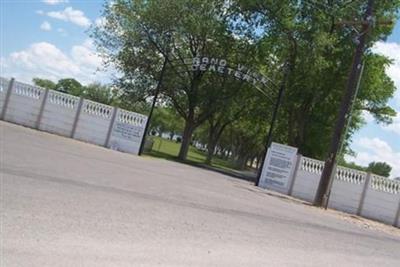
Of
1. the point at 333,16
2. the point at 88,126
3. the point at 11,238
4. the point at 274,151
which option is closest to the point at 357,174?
the point at 274,151

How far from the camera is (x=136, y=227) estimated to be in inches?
336

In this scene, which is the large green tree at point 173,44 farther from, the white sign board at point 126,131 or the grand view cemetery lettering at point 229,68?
the white sign board at point 126,131

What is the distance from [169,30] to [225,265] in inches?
1376

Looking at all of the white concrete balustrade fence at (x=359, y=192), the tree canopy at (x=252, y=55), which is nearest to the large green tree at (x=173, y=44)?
the tree canopy at (x=252, y=55)

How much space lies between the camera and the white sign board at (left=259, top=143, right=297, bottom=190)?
26.9m

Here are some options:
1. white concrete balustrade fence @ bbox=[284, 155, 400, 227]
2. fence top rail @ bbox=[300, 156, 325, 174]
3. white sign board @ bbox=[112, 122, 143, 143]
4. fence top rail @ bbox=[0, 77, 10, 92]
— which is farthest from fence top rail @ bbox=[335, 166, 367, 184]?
fence top rail @ bbox=[0, 77, 10, 92]

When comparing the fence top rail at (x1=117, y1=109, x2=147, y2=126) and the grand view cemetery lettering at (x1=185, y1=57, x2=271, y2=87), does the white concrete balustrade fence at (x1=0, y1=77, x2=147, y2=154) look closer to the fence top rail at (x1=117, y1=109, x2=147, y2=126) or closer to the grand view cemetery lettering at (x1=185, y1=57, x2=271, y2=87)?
the fence top rail at (x1=117, y1=109, x2=147, y2=126)

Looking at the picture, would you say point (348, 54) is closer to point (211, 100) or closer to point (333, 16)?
point (333, 16)

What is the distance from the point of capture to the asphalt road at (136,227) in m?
6.78

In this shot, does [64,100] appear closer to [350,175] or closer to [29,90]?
[29,90]

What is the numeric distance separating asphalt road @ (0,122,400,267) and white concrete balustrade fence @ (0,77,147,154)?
38.1 ft

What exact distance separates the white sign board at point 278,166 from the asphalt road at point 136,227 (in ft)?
38.1

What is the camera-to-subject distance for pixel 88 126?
2720 cm

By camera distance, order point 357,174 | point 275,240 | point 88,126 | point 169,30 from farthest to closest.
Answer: point 169,30
point 88,126
point 357,174
point 275,240
